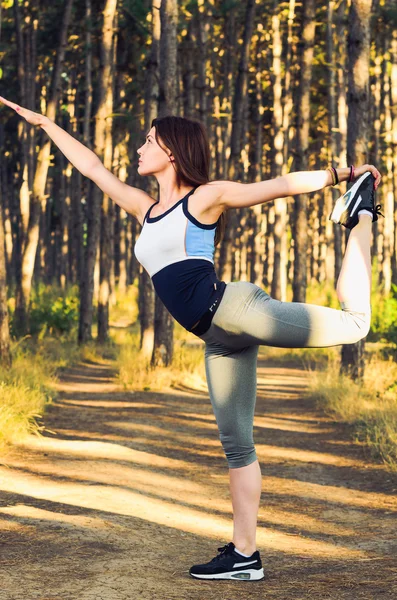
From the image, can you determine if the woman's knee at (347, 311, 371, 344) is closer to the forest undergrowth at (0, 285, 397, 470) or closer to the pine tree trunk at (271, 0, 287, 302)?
the forest undergrowth at (0, 285, 397, 470)

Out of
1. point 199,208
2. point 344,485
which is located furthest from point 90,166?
point 344,485

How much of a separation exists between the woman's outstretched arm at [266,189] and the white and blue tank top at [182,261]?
0.51 ft

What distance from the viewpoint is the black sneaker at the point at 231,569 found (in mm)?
4984

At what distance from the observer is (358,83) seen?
547 inches

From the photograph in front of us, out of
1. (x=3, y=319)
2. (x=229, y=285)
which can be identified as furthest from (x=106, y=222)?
(x=229, y=285)

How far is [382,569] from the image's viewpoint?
537 cm

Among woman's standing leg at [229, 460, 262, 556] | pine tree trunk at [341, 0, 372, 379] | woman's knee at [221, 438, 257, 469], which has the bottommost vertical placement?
woman's standing leg at [229, 460, 262, 556]

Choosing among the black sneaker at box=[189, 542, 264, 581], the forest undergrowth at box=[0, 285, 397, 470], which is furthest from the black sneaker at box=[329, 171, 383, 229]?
the forest undergrowth at box=[0, 285, 397, 470]

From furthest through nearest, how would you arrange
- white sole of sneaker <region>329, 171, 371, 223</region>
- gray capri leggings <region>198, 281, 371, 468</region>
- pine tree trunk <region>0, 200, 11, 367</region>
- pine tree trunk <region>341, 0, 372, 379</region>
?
pine tree trunk <region>341, 0, 372, 379</region>, pine tree trunk <region>0, 200, 11, 367</region>, white sole of sneaker <region>329, 171, 371, 223</region>, gray capri leggings <region>198, 281, 371, 468</region>

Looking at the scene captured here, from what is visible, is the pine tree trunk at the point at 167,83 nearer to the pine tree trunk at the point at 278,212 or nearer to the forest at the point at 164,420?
the forest at the point at 164,420

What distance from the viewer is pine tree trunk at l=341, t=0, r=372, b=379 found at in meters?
13.8

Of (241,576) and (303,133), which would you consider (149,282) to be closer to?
(303,133)

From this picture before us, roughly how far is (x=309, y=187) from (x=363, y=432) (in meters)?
6.60

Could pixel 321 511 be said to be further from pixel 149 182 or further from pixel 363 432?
pixel 149 182
